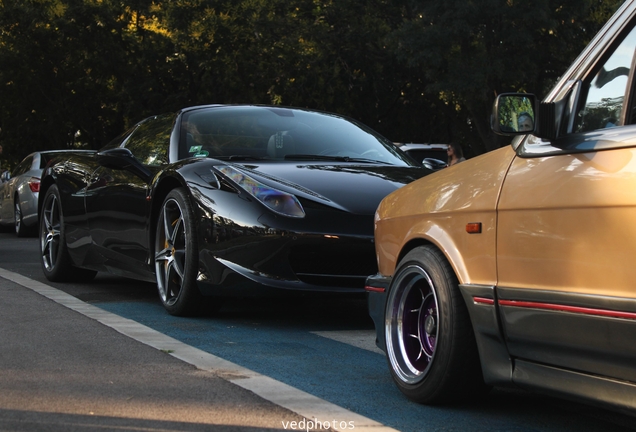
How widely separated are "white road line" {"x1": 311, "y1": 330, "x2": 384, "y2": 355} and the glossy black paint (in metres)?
0.26

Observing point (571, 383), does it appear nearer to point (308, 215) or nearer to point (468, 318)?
point (468, 318)

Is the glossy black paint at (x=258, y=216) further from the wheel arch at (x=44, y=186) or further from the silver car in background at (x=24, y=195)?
the silver car in background at (x=24, y=195)

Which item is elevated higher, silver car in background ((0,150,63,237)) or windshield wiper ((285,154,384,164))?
windshield wiper ((285,154,384,164))

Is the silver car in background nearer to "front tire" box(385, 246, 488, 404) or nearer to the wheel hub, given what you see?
"front tire" box(385, 246, 488, 404)

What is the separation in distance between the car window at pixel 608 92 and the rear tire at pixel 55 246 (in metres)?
5.93

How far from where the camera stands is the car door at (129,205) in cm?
731

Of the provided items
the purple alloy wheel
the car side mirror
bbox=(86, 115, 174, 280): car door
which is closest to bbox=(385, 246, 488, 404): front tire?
the purple alloy wheel

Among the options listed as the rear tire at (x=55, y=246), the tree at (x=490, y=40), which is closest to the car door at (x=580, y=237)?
the rear tire at (x=55, y=246)

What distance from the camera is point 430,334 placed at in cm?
427

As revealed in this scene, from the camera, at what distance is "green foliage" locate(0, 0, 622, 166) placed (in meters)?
28.4

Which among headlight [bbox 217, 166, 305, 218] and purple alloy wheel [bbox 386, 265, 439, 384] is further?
headlight [bbox 217, 166, 305, 218]

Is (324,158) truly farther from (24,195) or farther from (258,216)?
(24,195)

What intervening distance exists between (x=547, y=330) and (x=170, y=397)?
60.7 inches

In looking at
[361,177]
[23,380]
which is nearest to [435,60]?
[361,177]
